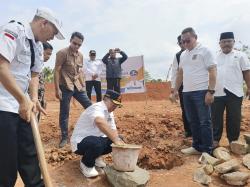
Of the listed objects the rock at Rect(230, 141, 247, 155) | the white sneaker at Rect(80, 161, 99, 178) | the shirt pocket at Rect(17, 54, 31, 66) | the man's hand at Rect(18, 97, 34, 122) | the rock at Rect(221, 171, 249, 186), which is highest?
the shirt pocket at Rect(17, 54, 31, 66)

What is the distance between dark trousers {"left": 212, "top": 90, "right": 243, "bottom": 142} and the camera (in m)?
5.68

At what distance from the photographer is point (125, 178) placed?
4590 mm

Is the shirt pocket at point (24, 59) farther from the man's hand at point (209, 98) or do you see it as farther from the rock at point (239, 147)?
the rock at point (239, 147)

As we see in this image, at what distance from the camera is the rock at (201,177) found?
4.81m

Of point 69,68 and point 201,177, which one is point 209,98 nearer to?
point 201,177

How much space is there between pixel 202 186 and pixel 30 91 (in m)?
2.64

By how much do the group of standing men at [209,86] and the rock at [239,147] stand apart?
0.82ft

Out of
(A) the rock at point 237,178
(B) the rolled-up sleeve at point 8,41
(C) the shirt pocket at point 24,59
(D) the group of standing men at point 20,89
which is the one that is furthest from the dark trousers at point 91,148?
(B) the rolled-up sleeve at point 8,41

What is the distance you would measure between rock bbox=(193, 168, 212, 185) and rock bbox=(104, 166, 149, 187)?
0.67m

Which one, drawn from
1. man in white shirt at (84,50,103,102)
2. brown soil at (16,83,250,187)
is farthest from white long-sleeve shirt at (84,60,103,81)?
brown soil at (16,83,250,187)

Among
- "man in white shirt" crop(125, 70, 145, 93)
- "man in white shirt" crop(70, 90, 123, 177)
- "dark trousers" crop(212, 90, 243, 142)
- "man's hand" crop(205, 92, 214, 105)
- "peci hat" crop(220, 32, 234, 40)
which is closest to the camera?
"man in white shirt" crop(70, 90, 123, 177)

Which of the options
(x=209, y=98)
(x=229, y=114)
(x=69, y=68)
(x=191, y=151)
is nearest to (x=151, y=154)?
(x=191, y=151)

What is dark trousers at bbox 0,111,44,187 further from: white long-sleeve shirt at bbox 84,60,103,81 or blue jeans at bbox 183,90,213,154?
white long-sleeve shirt at bbox 84,60,103,81

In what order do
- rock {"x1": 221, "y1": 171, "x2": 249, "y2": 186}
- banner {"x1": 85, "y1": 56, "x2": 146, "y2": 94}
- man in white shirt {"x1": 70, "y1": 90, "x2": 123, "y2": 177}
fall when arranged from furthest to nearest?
banner {"x1": 85, "y1": 56, "x2": 146, "y2": 94} → rock {"x1": 221, "y1": 171, "x2": 249, "y2": 186} → man in white shirt {"x1": 70, "y1": 90, "x2": 123, "y2": 177}
